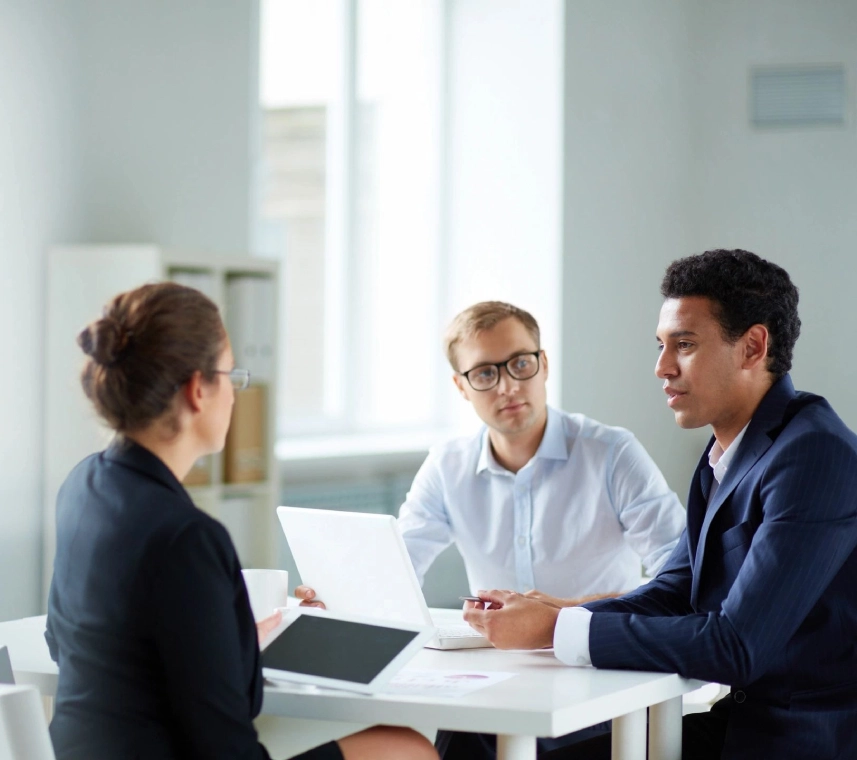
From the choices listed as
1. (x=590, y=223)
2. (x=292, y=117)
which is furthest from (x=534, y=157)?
(x=292, y=117)

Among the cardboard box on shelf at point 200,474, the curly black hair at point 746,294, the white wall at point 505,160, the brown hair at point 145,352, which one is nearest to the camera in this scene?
the brown hair at point 145,352

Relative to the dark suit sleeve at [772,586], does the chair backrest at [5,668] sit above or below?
below

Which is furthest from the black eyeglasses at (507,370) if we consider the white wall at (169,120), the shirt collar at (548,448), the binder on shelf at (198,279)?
the white wall at (169,120)

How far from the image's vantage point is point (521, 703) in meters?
1.66

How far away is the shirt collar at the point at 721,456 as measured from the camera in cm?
201

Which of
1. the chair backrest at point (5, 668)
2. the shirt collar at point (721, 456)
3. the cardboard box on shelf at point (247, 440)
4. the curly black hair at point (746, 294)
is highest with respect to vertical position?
the curly black hair at point (746, 294)

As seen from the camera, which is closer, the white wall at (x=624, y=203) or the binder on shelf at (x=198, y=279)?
the binder on shelf at (x=198, y=279)

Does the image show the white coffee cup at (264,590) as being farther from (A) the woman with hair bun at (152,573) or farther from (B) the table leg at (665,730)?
(B) the table leg at (665,730)

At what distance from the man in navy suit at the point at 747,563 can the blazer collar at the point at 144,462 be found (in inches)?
22.9

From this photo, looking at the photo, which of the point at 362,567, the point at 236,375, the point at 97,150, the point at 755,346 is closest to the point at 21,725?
the point at 236,375

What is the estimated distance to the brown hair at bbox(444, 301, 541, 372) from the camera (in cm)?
272

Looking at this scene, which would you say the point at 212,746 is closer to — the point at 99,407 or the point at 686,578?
the point at 99,407

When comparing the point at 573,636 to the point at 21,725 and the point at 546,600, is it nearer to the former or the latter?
the point at 546,600

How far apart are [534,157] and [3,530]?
2.76 m
